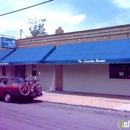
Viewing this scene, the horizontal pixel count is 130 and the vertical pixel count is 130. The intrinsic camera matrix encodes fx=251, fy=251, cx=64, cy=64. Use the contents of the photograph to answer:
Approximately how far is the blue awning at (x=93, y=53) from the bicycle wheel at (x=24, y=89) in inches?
178

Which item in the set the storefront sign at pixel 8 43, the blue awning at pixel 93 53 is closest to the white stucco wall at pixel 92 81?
the blue awning at pixel 93 53

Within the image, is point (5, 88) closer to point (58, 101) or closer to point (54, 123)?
point (58, 101)

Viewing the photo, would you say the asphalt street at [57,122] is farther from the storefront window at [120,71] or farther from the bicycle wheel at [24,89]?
the storefront window at [120,71]

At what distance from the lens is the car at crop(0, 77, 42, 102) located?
1459 cm

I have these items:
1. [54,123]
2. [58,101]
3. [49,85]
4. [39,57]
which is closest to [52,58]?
[39,57]

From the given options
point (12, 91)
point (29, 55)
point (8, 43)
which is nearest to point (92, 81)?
point (29, 55)

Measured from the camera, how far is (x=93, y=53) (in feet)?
57.4

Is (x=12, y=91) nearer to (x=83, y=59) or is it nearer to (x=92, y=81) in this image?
(x=83, y=59)

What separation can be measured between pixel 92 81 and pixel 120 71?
2.46 m

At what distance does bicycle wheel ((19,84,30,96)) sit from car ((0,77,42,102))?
0.42ft

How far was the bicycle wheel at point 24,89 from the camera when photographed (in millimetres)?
14438

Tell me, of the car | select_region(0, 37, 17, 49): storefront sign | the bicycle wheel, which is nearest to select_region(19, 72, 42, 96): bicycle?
the bicycle wheel

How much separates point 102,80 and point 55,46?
212 inches

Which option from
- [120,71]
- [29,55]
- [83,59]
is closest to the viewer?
[83,59]
